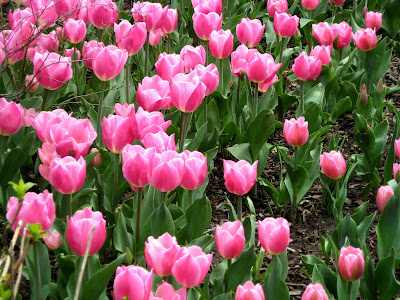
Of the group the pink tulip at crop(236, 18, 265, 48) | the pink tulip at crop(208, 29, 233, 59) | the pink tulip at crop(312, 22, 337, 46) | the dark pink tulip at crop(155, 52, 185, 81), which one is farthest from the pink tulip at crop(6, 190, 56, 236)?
the pink tulip at crop(312, 22, 337, 46)

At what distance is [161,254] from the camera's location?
1.43 meters

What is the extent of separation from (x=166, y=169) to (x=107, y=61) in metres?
0.69

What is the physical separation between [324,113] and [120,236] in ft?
4.40

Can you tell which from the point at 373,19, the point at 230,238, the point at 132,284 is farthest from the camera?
the point at 373,19

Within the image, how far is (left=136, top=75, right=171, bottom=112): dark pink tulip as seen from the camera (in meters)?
2.17

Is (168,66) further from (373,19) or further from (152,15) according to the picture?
(373,19)

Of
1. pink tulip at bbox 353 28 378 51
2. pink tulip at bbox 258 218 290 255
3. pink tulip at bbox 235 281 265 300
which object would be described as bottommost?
pink tulip at bbox 353 28 378 51

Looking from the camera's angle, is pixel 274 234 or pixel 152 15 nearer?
pixel 274 234

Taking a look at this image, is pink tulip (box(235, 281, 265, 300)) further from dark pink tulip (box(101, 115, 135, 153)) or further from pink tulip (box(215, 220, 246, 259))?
dark pink tulip (box(101, 115, 135, 153))

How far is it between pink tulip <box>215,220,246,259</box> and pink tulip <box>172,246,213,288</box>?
0.56ft

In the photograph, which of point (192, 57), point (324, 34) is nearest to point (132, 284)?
point (192, 57)

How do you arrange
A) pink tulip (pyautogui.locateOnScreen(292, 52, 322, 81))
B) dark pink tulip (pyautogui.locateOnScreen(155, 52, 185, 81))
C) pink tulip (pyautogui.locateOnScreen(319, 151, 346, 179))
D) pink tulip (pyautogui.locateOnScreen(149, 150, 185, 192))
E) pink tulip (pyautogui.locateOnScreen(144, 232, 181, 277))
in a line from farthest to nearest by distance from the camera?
1. pink tulip (pyautogui.locateOnScreen(292, 52, 322, 81))
2. dark pink tulip (pyautogui.locateOnScreen(155, 52, 185, 81))
3. pink tulip (pyautogui.locateOnScreen(319, 151, 346, 179))
4. pink tulip (pyautogui.locateOnScreen(149, 150, 185, 192))
5. pink tulip (pyautogui.locateOnScreen(144, 232, 181, 277))

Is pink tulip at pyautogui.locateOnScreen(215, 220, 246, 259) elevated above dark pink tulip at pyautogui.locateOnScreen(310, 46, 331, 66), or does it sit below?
above

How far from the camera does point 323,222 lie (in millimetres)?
2504
